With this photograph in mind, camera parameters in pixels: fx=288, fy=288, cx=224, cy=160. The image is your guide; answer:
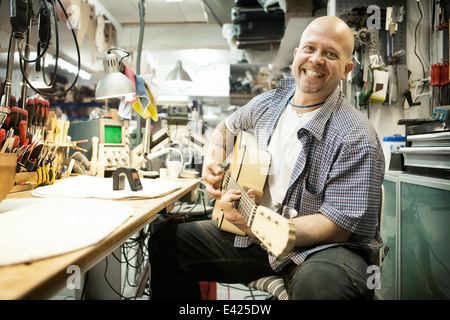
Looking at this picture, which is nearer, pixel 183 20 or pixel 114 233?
pixel 114 233

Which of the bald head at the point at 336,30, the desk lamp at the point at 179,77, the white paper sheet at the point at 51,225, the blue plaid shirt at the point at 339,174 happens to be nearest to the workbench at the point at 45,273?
the white paper sheet at the point at 51,225

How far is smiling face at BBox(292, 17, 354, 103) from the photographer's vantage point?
1032 millimetres

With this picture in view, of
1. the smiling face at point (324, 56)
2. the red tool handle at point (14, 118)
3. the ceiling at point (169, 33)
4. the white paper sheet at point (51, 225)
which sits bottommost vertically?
the white paper sheet at point (51, 225)

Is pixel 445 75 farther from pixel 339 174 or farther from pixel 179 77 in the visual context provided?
pixel 179 77

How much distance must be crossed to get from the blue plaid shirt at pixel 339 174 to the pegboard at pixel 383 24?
463 millimetres

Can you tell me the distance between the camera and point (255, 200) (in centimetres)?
106

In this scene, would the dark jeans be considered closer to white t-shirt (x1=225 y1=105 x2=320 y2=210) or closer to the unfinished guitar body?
the unfinished guitar body

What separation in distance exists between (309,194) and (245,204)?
0.24 m

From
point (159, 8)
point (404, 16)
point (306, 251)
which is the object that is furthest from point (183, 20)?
point (306, 251)

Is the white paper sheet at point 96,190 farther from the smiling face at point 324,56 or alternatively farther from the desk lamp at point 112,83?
the smiling face at point 324,56

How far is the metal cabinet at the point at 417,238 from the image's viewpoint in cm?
138
